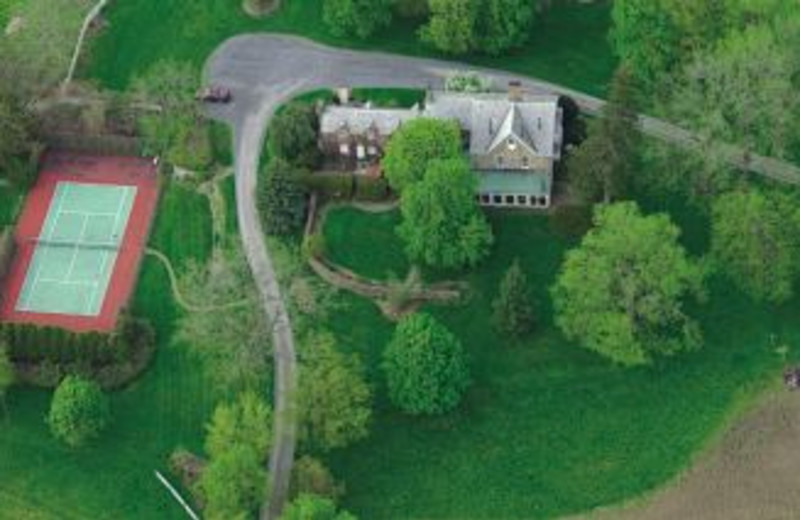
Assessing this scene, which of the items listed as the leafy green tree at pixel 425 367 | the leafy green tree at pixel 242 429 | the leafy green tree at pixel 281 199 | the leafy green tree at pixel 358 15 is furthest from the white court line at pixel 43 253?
the leafy green tree at pixel 425 367

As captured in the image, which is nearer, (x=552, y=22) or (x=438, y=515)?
(x=438, y=515)

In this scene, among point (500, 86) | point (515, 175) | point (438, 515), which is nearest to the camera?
point (438, 515)

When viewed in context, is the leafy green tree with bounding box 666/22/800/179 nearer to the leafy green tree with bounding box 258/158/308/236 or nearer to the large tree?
the leafy green tree with bounding box 258/158/308/236

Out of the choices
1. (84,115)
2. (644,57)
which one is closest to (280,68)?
(84,115)

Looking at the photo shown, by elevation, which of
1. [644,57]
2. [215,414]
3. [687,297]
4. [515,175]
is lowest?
[215,414]

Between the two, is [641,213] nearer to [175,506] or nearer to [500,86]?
[500,86]
